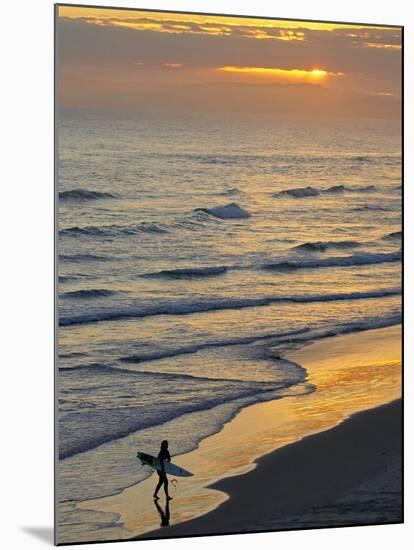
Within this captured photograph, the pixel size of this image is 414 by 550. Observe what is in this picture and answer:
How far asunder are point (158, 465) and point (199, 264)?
1495 mm

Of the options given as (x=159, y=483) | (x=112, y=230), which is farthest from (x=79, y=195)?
(x=159, y=483)

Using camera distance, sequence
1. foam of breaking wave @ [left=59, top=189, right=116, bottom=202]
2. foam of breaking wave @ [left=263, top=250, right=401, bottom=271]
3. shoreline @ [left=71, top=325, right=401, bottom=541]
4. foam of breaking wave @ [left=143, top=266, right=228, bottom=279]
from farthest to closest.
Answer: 1. foam of breaking wave @ [left=263, top=250, right=401, bottom=271]
2. foam of breaking wave @ [left=143, top=266, right=228, bottom=279]
3. shoreline @ [left=71, top=325, right=401, bottom=541]
4. foam of breaking wave @ [left=59, top=189, right=116, bottom=202]

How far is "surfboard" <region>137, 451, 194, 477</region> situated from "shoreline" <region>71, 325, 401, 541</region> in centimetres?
5

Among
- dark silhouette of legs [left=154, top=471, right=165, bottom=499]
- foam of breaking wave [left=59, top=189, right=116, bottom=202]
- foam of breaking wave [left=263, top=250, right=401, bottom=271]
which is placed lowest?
dark silhouette of legs [left=154, top=471, right=165, bottom=499]

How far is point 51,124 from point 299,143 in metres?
1.93

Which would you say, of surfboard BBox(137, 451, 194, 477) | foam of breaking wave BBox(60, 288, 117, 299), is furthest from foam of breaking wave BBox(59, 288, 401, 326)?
surfboard BBox(137, 451, 194, 477)

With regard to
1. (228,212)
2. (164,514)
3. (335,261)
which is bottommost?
(164,514)

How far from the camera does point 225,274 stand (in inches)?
520

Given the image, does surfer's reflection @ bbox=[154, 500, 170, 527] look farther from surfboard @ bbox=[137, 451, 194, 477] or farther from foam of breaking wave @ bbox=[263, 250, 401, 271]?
foam of breaking wave @ bbox=[263, 250, 401, 271]

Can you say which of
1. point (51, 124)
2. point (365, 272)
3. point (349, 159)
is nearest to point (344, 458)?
point (365, 272)

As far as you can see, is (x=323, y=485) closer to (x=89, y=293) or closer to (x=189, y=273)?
(x=189, y=273)

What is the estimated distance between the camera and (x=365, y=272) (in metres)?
13.7

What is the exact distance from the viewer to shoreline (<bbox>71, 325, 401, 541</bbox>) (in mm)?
12859

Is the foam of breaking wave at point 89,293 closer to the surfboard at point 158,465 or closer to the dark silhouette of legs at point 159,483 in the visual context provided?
the surfboard at point 158,465
